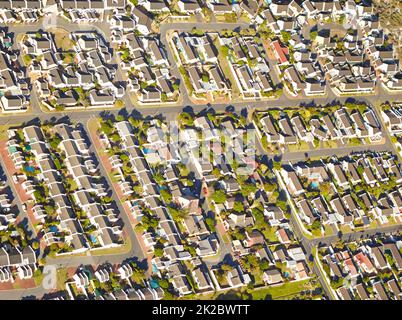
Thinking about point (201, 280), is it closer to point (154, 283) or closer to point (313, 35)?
point (154, 283)

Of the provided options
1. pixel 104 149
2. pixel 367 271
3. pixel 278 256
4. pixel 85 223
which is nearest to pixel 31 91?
pixel 104 149

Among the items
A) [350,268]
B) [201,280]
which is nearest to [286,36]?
[350,268]

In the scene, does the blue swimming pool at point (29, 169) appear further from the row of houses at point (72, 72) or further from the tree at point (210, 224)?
the tree at point (210, 224)

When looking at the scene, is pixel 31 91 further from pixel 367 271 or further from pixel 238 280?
pixel 367 271

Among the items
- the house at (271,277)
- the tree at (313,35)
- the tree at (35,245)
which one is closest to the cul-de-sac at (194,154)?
the house at (271,277)

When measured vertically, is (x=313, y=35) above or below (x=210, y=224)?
above

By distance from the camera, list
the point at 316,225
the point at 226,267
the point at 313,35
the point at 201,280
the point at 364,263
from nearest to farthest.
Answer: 1. the point at 201,280
2. the point at 226,267
3. the point at 316,225
4. the point at 364,263
5. the point at 313,35
